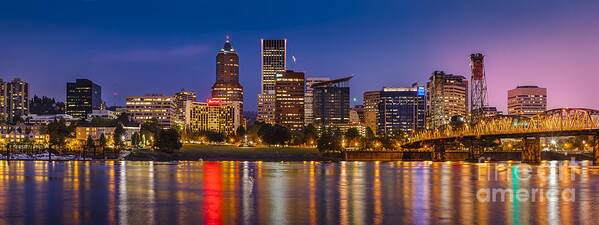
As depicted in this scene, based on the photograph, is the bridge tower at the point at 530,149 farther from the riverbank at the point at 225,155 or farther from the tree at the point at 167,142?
the tree at the point at 167,142

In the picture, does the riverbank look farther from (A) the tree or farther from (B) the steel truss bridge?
(B) the steel truss bridge

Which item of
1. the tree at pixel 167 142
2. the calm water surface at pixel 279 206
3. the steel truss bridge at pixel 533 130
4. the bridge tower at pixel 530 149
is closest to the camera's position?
the calm water surface at pixel 279 206

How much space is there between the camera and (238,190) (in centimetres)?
4300

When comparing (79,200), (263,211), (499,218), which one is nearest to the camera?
(499,218)

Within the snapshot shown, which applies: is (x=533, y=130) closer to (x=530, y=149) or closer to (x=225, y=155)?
(x=530, y=149)

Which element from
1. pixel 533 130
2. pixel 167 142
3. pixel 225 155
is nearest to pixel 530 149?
pixel 533 130

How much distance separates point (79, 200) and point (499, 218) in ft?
82.2

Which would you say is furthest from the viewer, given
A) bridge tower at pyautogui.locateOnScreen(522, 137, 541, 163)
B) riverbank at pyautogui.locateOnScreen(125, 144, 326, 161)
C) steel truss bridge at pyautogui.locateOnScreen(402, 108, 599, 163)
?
riverbank at pyautogui.locateOnScreen(125, 144, 326, 161)

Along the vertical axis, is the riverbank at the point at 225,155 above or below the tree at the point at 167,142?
below

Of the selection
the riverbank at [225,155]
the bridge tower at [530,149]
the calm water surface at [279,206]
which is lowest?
the riverbank at [225,155]

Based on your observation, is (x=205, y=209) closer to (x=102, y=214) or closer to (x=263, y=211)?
(x=263, y=211)

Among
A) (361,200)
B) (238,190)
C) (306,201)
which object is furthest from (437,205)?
(238,190)

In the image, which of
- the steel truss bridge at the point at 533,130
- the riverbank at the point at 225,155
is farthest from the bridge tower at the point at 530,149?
the riverbank at the point at 225,155

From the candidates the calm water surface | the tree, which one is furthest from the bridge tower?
the calm water surface
